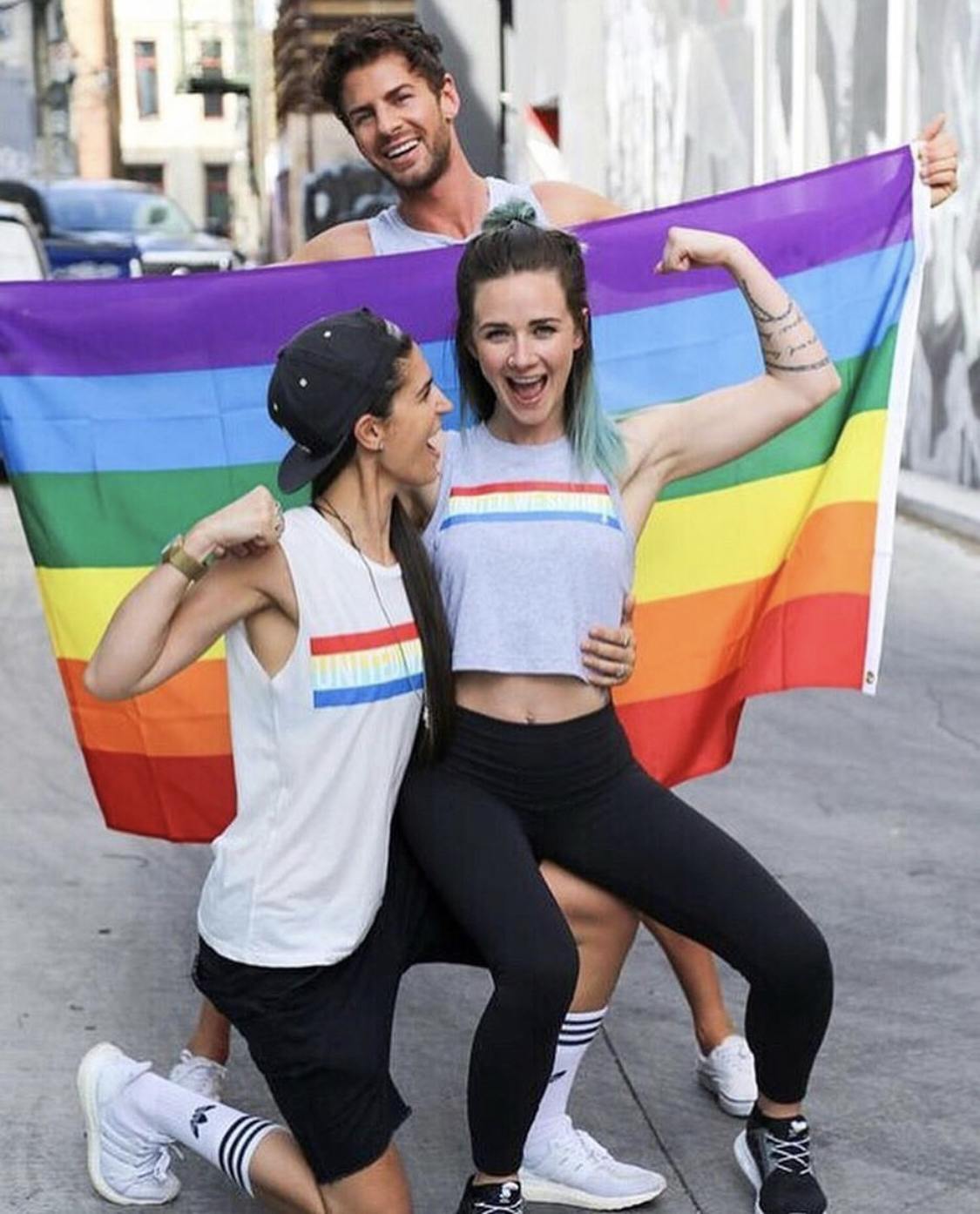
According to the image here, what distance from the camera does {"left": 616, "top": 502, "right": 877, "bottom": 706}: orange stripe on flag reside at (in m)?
4.31

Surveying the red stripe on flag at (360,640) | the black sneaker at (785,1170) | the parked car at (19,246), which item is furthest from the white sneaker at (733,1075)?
the parked car at (19,246)

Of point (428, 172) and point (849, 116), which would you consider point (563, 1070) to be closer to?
point (428, 172)

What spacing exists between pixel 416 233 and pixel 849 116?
34.9ft

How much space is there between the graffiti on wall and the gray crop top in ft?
29.5

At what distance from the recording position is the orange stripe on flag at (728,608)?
170 inches

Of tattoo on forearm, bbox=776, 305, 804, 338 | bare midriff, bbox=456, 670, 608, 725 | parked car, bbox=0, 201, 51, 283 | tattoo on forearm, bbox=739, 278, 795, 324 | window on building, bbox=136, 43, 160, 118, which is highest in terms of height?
tattoo on forearm, bbox=739, 278, 795, 324

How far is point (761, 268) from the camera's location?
3811 mm

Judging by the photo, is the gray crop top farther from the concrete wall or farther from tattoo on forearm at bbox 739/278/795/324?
the concrete wall

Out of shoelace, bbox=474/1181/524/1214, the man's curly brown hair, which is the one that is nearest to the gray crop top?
shoelace, bbox=474/1181/524/1214

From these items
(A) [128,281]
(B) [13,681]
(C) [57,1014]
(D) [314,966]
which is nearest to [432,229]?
(A) [128,281]

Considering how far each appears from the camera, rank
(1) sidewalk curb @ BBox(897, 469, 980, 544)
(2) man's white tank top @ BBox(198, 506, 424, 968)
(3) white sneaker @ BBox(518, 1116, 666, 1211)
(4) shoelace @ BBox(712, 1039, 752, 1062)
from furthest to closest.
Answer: (1) sidewalk curb @ BBox(897, 469, 980, 544)
(4) shoelace @ BBox(712, 1039, 752, 1062)
(3) white sneaker @ BBox(518, 1116, 666, 1211)
(2) man's white tank top @ BBox(198, 506, 424, 968)

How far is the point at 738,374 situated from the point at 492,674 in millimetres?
1103

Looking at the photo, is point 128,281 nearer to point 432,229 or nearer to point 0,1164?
point 432,229

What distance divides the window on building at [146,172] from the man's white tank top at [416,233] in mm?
70444
